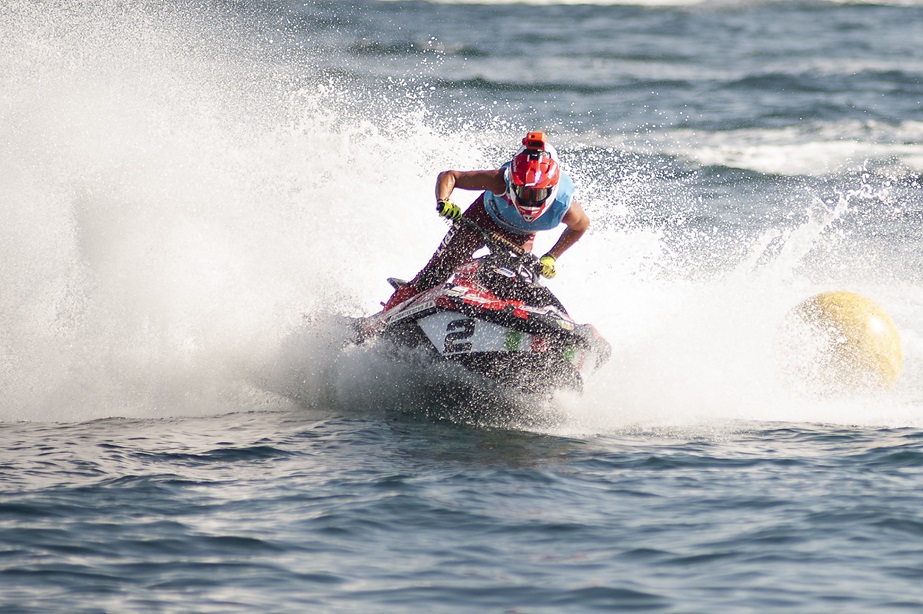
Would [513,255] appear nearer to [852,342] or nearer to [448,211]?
[448,211]

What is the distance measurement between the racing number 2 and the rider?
0.76 meters

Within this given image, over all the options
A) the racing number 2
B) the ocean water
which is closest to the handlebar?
the racing number 2

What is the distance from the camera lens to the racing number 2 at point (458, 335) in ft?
27.6

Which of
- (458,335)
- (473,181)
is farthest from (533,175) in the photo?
(458,335)

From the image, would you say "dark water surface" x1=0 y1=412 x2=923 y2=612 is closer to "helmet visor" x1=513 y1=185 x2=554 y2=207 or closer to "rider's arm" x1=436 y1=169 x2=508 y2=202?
"helmet visor" x1=513 y1=185 x2=554 y2=207

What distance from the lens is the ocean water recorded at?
5.89m

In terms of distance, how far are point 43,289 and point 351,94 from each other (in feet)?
37.4

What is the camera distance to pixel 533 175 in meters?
8.73

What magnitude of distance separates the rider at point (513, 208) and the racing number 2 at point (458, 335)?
756mm

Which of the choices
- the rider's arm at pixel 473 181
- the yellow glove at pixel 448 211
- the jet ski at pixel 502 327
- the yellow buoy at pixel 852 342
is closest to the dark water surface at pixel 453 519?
the jet ski at pixel 502 327

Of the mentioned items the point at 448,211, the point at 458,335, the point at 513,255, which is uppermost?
the point at 448,211

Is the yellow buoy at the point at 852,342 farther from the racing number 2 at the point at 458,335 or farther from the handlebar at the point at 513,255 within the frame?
the racing number 2 at the point at 458,335

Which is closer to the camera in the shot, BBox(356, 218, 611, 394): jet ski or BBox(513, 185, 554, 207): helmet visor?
BBox(356, 218, 611, 394): jet ski

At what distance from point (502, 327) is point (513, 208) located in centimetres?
110
